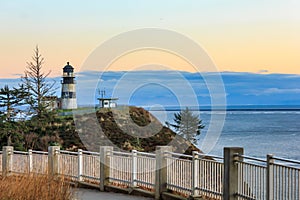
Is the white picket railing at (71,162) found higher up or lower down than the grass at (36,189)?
lower down

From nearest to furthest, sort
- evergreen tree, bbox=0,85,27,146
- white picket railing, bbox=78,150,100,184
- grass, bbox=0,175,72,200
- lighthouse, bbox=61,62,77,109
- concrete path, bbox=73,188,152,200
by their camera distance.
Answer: grass, bbox=0,175,72,200, concrete path, bbox=73,188,152,200, white picket railing, bbox=78,150,100,184, evergreen tree, bbox=0,85,27,146, lighthouse, bbox=61,62,77,109

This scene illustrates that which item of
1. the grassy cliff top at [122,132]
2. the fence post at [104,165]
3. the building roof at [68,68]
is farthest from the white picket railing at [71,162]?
the building roof at [68,68]

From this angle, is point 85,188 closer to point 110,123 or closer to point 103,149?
point 103,149

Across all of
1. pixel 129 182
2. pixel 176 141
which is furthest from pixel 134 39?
pixel 176 141

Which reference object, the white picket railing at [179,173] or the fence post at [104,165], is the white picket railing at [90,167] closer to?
the fence post at [104,165]

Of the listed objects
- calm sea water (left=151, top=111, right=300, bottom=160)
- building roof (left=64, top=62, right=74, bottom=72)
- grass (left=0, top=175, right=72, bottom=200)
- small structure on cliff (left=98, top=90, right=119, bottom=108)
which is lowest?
calm sea water (left=151, top=111, right=300, bottom=160)

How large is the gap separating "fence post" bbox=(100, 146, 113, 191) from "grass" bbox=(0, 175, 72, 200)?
6.84 m

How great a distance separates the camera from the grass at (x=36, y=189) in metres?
11.4

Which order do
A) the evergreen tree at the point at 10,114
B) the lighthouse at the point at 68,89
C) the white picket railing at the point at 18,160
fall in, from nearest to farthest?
1. the white picket railing at the point at 18,160
2. the evergreen tree at the point at 10,114
3. the lighthouse at the point at 68,89

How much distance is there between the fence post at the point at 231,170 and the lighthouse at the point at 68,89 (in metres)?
52.7

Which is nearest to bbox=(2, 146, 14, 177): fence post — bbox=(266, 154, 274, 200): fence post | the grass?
the grass

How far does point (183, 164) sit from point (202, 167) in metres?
1.02

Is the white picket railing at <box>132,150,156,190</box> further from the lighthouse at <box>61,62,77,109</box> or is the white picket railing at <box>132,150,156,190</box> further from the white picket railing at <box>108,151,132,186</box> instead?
the lighthouse at <box>61,62,77,109</box>

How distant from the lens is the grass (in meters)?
11.4
